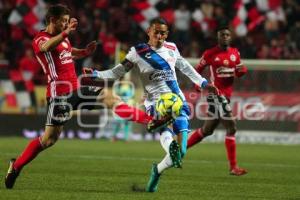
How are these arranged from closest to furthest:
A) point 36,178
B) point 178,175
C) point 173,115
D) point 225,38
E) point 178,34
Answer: point 173,115, point 36,178, point 178,175, point 225,38, point 178,34

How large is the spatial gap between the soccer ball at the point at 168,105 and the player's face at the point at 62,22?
1.30m

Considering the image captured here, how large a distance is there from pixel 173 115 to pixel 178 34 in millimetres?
12351

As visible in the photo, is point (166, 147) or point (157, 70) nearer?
point (166, 147)

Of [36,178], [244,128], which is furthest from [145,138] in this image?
[36,178]

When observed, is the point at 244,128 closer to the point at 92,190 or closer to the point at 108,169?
the point at 108,169

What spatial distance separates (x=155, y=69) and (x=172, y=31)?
11.8 metres

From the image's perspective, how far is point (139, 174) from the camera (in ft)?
36.1

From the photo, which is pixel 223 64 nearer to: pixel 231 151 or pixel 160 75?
pixel 231 151

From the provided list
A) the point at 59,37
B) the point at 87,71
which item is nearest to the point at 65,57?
the point at 87,71

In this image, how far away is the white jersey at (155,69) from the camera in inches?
358

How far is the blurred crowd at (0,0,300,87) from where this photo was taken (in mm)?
20266

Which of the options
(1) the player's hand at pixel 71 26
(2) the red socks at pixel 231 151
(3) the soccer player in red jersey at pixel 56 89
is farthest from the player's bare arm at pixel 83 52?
(2) the red socks at pixel 231 151

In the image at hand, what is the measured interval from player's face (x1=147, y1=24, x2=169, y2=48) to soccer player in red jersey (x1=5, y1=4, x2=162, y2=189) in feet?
2.69

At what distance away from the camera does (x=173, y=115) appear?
870cm
